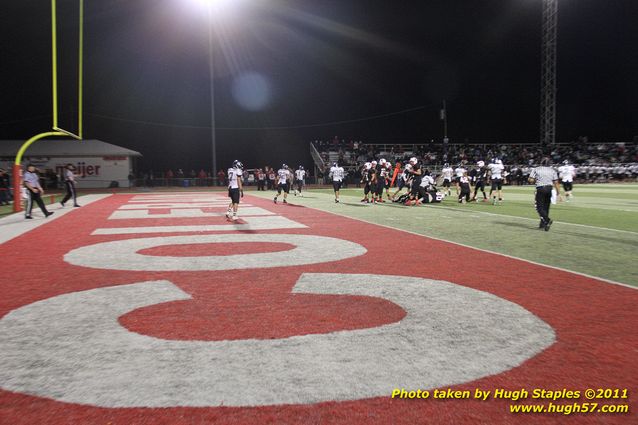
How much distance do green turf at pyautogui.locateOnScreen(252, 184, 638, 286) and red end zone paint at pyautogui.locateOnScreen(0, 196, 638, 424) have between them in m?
0.91

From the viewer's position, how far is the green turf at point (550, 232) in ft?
24.5

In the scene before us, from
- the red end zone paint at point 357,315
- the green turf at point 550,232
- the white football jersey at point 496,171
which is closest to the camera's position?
the red end zone paint at point 357,315

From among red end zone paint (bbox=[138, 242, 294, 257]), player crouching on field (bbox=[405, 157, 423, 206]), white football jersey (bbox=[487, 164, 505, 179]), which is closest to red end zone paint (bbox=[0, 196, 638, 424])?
red end zone paint (bbox=[138, 242, 294, 257])

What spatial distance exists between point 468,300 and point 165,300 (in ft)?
10.8

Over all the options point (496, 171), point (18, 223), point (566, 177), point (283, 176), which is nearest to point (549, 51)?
point (566, 177)

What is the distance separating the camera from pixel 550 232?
11016mm

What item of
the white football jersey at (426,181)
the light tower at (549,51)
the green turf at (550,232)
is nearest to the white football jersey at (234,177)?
the green turf at (550,232)

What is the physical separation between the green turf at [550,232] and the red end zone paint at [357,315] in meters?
0.91

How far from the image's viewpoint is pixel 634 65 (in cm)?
4697

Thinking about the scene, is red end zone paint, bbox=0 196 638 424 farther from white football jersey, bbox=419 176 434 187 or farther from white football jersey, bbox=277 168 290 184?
white football jersey, bbox=277 168 290 184

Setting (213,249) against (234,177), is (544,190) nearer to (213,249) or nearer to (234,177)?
(213,249)

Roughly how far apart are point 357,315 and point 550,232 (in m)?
8.23

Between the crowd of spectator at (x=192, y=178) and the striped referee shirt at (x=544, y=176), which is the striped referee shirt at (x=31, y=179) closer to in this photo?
the striped referee shirt at (x=544, y=176)

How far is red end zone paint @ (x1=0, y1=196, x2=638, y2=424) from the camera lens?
2.68 meters
